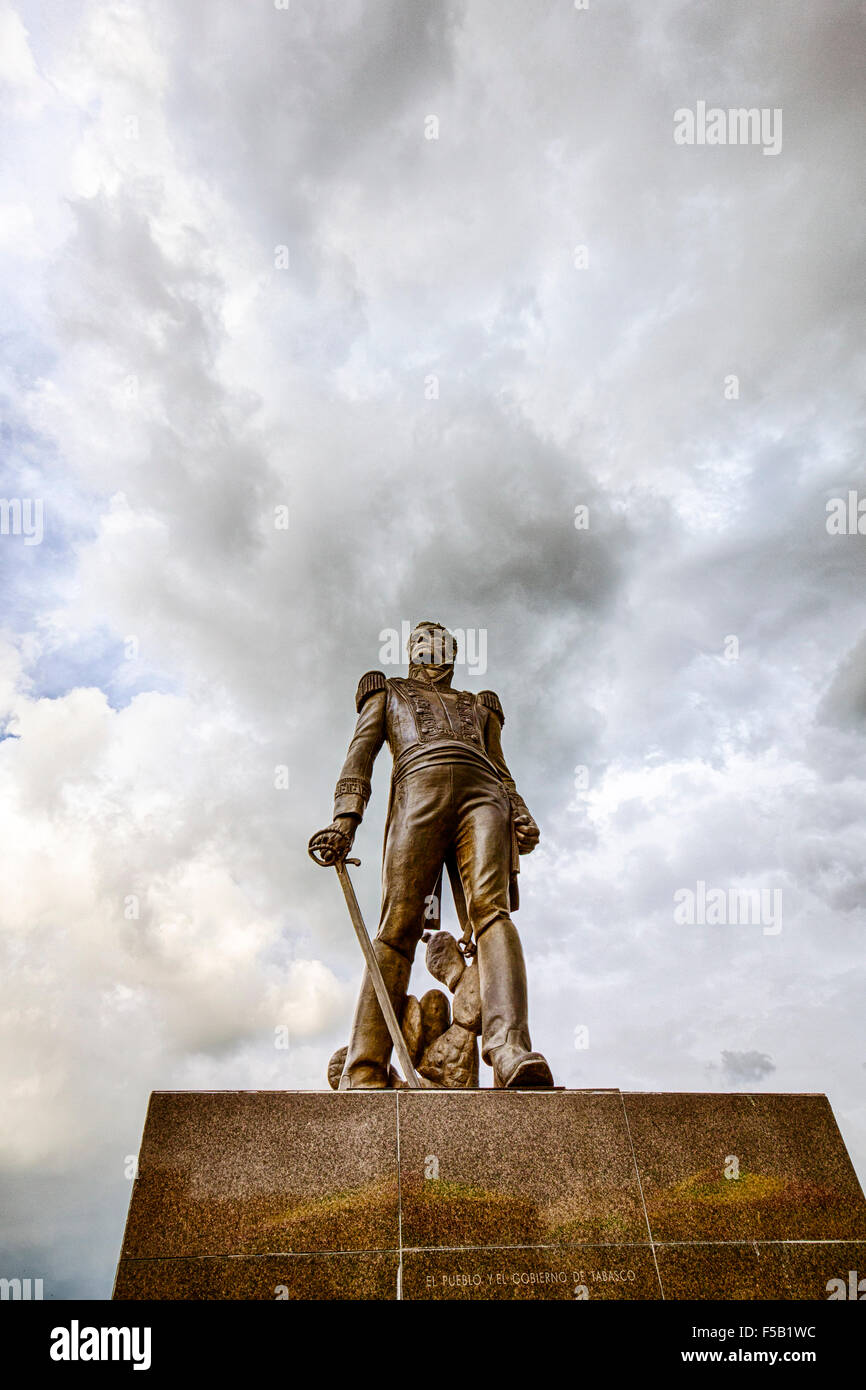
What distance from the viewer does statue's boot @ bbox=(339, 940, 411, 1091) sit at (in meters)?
6.51

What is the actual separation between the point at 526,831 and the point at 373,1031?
2194mm

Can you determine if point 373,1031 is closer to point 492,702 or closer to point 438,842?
point 438,842

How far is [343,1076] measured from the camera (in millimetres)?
6562

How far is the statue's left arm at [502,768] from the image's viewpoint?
25.7ft

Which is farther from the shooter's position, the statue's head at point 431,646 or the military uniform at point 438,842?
the statue's head at point 431,646

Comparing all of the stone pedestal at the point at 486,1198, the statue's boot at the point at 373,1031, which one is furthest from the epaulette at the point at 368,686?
the stone pedestal at the point at 486,1198

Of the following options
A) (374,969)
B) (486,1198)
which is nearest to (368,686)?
(374,969)

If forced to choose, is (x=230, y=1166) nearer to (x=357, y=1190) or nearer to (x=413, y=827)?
(x=357, y=1190)

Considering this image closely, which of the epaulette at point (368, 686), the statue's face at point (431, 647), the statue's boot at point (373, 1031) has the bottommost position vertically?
the statue's boot at point (373, 1031)

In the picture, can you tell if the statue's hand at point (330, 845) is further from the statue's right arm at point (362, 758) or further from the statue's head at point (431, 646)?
the statue's head at point (431, 646)

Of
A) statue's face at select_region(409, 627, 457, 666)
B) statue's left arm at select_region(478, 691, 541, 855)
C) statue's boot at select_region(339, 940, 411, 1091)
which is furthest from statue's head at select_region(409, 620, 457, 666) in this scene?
statue's boot at select_region(339, 940, 411, 1091)

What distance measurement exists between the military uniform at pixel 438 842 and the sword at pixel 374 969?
181 millimetres
